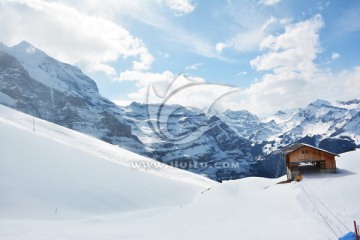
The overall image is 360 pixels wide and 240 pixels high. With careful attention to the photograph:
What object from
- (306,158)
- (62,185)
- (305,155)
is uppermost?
(305,155)

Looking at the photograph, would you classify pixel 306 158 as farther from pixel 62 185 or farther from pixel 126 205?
pixel 62 185

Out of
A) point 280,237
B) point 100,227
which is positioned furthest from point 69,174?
point 280,237

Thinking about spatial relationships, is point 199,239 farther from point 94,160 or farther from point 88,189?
point 94,160

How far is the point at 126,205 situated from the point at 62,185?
6.06 m

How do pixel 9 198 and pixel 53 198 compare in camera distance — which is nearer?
Result: pixel 9 198

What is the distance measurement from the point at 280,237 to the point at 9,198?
17448mm

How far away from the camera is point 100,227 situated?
1984 centimetres

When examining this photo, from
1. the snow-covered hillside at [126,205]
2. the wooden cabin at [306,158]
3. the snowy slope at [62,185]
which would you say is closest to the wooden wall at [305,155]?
the wooden cabin at [306,158]

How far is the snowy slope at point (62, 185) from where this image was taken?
2200 centimetres

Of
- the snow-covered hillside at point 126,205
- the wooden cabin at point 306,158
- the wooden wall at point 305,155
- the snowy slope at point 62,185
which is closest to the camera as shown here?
the snow-covered hillside at point 126,205

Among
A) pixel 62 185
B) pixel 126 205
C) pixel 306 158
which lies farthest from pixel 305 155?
pixel 62 185

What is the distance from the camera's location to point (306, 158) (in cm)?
3588

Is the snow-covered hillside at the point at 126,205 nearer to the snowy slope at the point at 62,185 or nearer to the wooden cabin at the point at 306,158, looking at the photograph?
the snowy slope at the point at 62,185

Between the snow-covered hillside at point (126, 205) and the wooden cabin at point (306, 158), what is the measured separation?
1.75 metres
